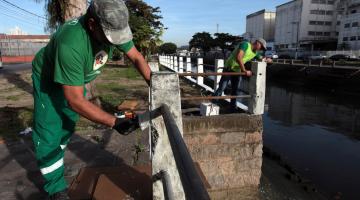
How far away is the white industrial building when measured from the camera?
56125mm

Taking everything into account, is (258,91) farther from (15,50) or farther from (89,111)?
(15,50)

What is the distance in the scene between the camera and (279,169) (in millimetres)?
7211

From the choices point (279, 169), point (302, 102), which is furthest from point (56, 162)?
point (302, 102)

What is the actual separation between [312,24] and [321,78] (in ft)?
179

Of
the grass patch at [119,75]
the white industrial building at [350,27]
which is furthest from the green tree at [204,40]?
the grass patch at [119,75]

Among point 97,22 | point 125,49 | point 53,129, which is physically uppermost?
point 97,22

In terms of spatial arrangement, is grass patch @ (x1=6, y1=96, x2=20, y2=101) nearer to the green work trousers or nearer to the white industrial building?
the green work trousers

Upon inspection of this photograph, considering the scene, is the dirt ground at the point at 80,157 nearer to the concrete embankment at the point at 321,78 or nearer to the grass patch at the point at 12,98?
the grass patch at the point at 12,98

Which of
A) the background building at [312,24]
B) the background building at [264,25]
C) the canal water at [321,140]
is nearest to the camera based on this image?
the canal water at [321,140]

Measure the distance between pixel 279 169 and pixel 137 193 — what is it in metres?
5.31

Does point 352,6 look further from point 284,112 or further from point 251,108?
point 251,108

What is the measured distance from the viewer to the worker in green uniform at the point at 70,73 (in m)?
2.02

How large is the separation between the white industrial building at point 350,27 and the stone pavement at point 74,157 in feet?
202

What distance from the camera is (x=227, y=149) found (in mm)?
4820
